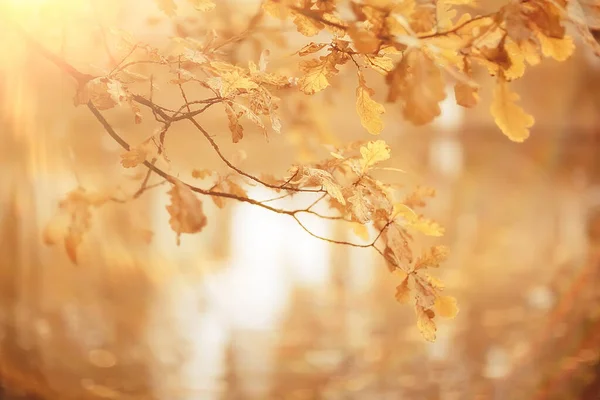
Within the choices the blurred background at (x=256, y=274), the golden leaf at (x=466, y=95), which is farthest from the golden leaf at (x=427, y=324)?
the blurred background at (x=256, y=274)

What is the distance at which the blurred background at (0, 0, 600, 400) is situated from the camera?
1418 mm

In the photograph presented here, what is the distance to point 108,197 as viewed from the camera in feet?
3.10

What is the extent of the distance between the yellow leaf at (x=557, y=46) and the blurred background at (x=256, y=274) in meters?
0.39

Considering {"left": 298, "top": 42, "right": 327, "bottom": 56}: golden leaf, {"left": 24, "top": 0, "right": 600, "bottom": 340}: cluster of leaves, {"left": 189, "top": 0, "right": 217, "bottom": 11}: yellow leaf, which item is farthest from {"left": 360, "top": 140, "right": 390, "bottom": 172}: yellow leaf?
{"left": 189, "top": 0, "right": 217, "bottom": 11}: yellow leaf

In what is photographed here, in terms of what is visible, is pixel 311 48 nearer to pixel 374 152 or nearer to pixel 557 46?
pixel 374 152

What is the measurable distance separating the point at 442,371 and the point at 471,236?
203 centimetres

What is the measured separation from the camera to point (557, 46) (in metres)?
0.57

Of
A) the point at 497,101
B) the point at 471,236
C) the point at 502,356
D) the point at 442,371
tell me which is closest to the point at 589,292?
the point at 502,356

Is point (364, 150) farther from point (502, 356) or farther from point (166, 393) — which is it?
point (502, 356)

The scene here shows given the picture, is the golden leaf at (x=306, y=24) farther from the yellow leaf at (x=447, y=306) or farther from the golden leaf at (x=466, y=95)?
the yellow leaf at (x=447, y=306)

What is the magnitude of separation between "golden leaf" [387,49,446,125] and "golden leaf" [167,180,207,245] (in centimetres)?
24

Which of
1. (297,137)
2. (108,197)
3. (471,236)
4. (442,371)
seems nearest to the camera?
(108,197)

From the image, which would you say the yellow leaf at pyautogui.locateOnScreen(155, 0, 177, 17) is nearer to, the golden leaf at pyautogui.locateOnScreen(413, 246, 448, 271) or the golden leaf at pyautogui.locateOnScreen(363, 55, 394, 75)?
the golden leaf at pyautogui.locateOnScreen(363, 55, 394, 75)

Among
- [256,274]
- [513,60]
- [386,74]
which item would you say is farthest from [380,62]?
[256,274]
